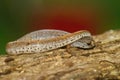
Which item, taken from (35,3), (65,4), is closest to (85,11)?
(65,4)

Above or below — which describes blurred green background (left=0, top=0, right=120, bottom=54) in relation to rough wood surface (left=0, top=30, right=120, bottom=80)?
above

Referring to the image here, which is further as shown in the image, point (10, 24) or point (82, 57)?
point (10, 24)

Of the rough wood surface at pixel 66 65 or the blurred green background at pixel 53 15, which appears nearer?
the rough wood surface at pixel 66 65

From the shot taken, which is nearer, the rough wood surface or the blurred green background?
the rough wood surface

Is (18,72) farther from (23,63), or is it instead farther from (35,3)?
(35,3)
